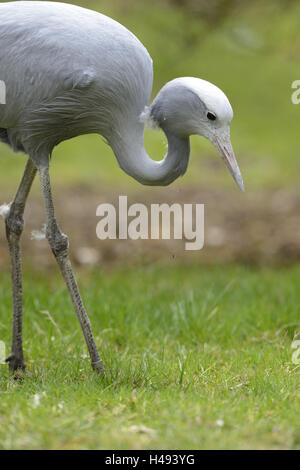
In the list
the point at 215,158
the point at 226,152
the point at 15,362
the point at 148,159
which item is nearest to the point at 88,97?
the point at 148,159

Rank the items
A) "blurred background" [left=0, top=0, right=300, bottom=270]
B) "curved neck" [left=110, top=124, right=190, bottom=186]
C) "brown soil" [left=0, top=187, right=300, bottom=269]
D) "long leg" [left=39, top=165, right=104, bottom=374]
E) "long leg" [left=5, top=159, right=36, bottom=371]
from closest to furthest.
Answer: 1. "curved neck" [left=110, top=124, right=190, bottom=186]
2. "long leg" [left=39, top=165, right=104, bottom=374]
3. "long leg" [left=5, top=159, right=36, bottom=371]
4. "brown soil" [left=0, top=187, right=300, bottom=269]
5. "blurred background" [left=0, top=0, right=300, bottom=270]

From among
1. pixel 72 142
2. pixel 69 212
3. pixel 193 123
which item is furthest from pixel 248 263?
pixel 72 142

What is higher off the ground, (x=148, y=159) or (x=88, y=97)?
(x=88, y=97)

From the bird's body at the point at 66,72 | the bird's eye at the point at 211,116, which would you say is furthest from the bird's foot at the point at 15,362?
the bird's eye at the point at 211,116

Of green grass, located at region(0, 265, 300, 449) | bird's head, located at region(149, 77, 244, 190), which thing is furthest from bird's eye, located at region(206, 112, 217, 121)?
green grass, located at region(0, 265, 300, 449)

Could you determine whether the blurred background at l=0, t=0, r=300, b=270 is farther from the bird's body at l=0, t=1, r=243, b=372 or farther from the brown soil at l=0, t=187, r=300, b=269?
the bird's body at l=0, t=1, r=243, b=372

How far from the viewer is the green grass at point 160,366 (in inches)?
→ 121

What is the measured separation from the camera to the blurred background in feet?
26.7

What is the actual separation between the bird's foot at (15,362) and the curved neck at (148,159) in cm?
129

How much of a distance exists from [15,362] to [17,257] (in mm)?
610

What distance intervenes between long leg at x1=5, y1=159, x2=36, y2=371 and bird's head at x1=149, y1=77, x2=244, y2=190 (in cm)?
90

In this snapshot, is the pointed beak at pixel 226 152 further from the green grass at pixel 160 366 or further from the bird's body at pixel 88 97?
the green grass at pixel 160 366

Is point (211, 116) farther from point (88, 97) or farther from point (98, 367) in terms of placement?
point (98, 367)

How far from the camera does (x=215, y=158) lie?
38.7 ft
